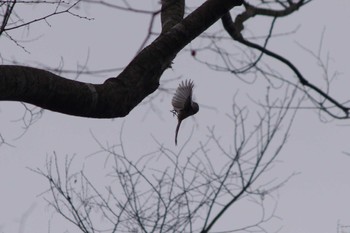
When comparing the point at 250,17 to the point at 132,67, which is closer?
the point at 132,67

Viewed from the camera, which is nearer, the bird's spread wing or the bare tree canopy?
the bare tree canopy

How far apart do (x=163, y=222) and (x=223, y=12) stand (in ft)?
8.85

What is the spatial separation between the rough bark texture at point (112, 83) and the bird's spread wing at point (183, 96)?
0.96 feet

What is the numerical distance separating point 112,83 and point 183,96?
62cm

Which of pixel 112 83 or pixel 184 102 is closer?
pixel 112 83

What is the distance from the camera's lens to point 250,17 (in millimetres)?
6469

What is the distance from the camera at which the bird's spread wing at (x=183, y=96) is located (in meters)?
2.97

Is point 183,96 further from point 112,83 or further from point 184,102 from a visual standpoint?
point 112,83

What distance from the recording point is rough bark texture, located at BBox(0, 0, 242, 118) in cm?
211

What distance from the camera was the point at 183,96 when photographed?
298 cm

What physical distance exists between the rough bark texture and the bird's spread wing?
293 millimetres

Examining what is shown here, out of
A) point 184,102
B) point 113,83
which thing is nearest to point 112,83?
point 113,83

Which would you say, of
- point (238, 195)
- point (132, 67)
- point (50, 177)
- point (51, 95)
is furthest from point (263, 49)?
point (51, 95)

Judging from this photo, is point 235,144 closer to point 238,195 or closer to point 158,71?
point 238,195
